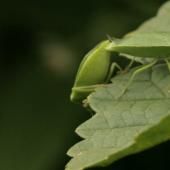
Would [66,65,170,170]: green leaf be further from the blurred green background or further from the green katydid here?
the blurred green background

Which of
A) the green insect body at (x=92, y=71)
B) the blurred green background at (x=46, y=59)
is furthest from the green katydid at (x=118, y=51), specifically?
the blurred green background at (x=46, y=59)

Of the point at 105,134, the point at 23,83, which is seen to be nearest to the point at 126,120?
the point at 105,134

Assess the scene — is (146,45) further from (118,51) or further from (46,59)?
(46,59)

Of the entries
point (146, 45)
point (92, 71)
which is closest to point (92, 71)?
point (92, 71)

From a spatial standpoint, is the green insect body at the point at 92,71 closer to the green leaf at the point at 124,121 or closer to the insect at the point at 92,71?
the insect at the point at 92,71

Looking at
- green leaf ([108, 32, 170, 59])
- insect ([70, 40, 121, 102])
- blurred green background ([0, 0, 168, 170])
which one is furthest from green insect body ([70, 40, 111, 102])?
blurred green background ([0, 0, 168, 170])

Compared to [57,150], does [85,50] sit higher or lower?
higher

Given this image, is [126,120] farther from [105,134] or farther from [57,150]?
[57,150]

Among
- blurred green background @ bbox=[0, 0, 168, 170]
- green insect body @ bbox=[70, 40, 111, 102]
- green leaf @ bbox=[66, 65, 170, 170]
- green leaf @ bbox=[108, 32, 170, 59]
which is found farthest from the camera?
blurred green background @ bbox=[0, 0, 168, 170]
